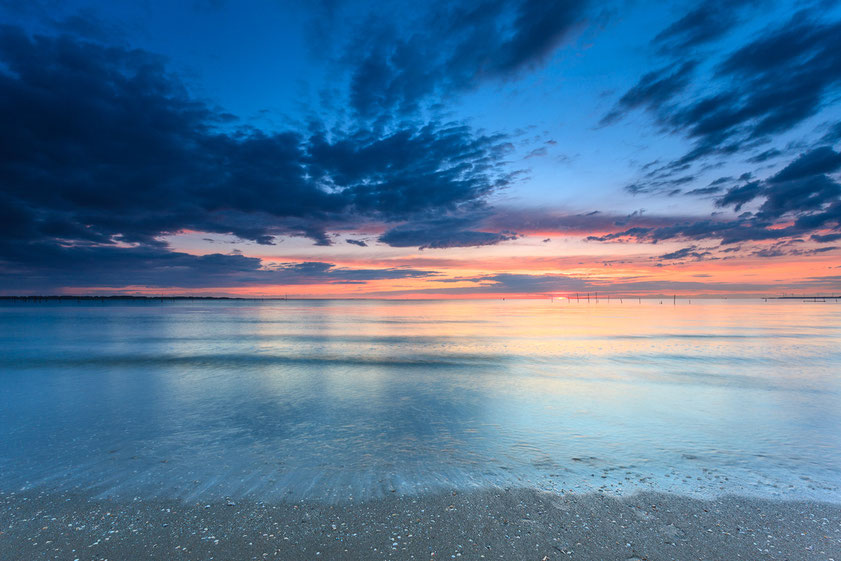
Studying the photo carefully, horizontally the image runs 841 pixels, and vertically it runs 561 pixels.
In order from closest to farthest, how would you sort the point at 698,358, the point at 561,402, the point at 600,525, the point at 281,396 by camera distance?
the point at 600,525, the point at 561,402, the point at 281,396, the point at 698,358

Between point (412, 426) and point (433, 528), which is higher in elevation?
point (433, 528)

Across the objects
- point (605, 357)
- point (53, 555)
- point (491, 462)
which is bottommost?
point (605, 357)

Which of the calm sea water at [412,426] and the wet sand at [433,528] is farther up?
the wet sand at [433,528]

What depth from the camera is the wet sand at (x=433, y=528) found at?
4.56 metres

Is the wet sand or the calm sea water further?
the calm sea water

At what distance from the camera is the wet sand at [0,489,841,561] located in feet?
15.0

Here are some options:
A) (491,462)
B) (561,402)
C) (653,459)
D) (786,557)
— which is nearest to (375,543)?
(491,462)

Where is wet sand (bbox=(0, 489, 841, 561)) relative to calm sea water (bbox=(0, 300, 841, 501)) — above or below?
above

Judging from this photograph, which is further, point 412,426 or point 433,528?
point 412,426

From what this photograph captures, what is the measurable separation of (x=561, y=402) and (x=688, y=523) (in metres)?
7.86

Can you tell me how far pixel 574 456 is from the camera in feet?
26.2

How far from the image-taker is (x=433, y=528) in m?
5.08

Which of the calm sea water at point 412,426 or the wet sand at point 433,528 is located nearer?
the wet sand at point 433,528

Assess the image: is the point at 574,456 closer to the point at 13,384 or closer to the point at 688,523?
the point at 688,523
